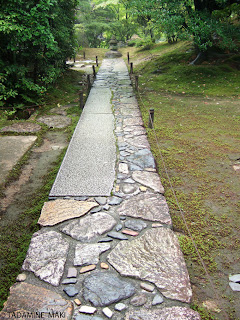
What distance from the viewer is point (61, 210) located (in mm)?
3352

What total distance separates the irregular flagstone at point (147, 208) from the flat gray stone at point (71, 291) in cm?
117

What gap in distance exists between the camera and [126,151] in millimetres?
5113

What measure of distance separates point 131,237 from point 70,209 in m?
0.91

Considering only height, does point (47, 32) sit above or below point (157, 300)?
above

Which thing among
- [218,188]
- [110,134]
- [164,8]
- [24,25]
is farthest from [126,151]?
[164,8]

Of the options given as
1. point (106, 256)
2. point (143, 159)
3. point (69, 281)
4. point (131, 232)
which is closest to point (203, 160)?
point (143, 159)

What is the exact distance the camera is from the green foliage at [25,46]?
671cm

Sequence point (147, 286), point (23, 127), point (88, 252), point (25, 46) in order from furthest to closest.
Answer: point (25, 46) → point (23, 127) → point (88, 252) → point (147, 286)

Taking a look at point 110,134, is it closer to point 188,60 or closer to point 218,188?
point 218,188

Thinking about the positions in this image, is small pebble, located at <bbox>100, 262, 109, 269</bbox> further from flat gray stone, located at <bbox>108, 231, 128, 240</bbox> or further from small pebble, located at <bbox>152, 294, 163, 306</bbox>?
small pebble, located at <bbox>152, 294, 163, 306</bbox>

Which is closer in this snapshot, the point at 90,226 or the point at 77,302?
the point at 77,302

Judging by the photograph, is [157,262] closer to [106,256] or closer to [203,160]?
[106,256]

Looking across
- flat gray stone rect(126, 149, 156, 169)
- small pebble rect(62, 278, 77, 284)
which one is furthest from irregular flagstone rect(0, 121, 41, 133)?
small pebble rect(62, 278, 77, 284)

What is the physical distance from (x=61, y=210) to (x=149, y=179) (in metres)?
1.47
